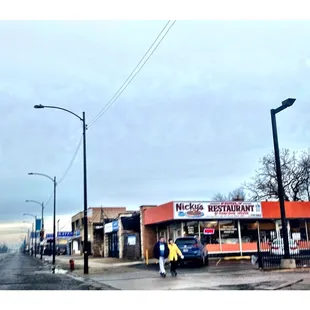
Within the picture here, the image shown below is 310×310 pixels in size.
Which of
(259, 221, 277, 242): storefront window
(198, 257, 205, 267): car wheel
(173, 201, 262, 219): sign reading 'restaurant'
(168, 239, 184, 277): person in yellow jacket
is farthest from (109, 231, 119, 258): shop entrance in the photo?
(168, 239, 184, 277): person in yellow jacket

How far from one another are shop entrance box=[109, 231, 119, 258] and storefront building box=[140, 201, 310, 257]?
1092 centimetres

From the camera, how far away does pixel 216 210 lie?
32.1 meters

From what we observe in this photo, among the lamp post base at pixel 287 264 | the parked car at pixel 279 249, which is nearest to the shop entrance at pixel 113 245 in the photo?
the parked car at pixel 279 249

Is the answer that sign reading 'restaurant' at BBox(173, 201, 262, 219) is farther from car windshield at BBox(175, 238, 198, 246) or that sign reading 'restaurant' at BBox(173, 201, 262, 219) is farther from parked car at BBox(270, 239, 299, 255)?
parked car at BBox(270, 239, 299, 255)

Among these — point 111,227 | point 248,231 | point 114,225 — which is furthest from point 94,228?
point 248,231

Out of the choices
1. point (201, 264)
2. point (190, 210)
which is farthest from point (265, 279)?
point (190, 210)

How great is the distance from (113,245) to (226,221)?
56.8ft

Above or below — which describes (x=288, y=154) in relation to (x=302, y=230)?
above

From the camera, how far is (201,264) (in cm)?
2530

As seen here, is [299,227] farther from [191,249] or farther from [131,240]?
[191,249]

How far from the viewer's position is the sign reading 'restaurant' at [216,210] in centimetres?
3130
